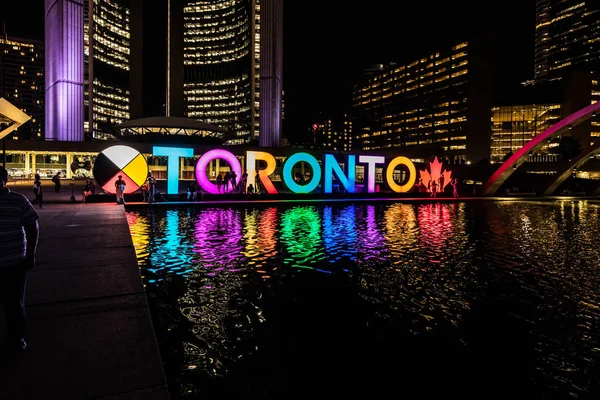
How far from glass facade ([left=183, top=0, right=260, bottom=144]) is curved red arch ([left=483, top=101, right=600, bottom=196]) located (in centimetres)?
10506

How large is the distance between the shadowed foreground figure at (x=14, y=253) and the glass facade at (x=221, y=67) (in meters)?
132

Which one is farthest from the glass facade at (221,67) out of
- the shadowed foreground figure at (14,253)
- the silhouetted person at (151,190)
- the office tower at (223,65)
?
the shadowed foreground figure at (14,253)

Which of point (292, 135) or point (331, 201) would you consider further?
point (292, 135)

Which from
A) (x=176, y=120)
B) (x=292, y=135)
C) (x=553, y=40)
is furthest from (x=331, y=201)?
(x=553, y=40)

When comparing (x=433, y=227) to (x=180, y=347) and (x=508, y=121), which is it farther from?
(x=508, y=121)

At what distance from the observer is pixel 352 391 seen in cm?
401

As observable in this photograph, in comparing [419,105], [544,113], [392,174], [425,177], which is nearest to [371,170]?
[392,174]

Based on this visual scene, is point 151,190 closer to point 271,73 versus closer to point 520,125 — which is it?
point 271,73

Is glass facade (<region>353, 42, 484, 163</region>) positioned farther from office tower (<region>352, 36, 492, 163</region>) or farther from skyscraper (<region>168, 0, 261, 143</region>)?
skyscraper (<region>168, 0, 261, 143</region>)

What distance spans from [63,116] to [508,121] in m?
118

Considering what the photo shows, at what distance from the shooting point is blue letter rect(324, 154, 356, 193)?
93.6 feet

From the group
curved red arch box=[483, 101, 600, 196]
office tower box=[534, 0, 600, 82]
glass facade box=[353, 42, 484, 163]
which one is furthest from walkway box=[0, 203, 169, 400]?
office tower box=[534, 0, 600, 82]

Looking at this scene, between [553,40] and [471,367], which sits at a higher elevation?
[553,40]

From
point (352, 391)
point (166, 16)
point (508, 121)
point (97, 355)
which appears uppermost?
point (166, 16)
